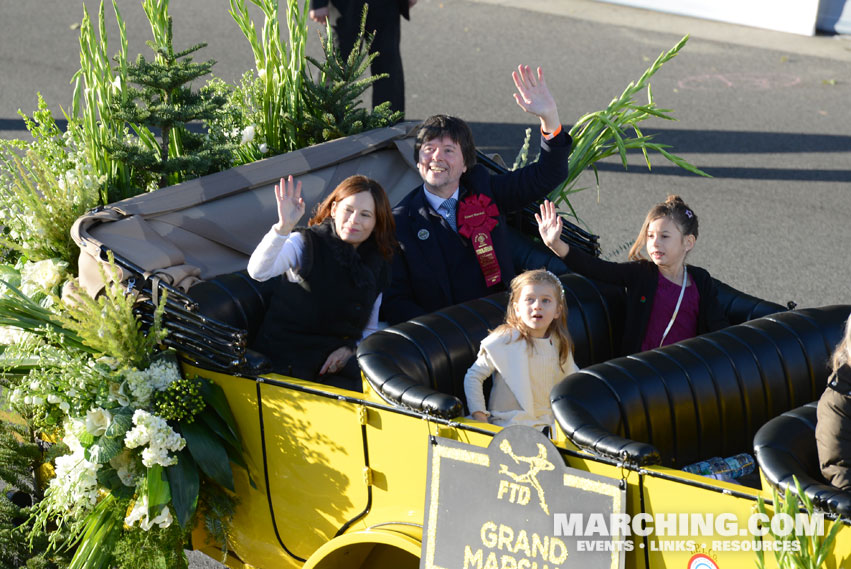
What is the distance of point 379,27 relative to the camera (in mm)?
6895

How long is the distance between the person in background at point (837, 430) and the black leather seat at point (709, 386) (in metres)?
0.52

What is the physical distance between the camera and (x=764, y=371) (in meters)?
3.34

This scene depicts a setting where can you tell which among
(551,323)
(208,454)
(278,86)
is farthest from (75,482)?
(278,86)

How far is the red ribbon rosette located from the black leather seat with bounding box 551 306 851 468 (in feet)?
3.30

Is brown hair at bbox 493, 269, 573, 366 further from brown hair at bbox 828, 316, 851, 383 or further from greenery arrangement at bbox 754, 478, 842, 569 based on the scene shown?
greenery arrangement at bbox 754, 478, 842, 569

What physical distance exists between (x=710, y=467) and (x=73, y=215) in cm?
237

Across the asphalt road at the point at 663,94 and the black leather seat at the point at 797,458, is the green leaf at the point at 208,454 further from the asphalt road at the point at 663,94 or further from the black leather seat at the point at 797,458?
the asphalt road at the point at 663,94

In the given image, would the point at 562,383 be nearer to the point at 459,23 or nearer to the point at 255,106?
the point at 255,106

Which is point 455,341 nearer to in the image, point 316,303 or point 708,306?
point 316,303

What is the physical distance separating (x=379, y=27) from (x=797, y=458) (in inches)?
192

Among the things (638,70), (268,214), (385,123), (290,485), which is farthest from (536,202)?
(638,70)

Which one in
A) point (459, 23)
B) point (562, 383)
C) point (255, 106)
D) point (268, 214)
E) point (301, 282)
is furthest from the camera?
point (459, 23)

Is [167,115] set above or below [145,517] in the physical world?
above

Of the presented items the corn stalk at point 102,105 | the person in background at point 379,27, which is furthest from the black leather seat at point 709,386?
the person in background at point 379,27
